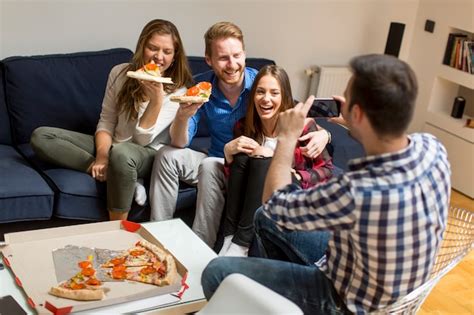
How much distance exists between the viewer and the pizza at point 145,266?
7.06ft

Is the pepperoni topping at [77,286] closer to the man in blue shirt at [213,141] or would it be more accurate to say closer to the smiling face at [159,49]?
the man in blue shirt at [213,141]

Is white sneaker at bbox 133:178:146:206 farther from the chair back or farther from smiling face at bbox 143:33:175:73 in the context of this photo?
the chair back

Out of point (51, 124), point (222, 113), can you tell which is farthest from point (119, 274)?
point (51, 124)

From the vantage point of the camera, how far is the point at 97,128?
3.16 metres

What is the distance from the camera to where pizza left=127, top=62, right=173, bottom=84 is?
2881 mm

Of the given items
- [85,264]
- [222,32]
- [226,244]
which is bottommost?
[226,244]

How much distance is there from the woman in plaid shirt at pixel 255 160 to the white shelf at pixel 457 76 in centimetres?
183

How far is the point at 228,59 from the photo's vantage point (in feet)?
9.63

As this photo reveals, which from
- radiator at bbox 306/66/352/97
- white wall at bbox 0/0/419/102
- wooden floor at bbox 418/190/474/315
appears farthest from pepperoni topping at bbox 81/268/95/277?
radiator at bbox 306/66/352/97

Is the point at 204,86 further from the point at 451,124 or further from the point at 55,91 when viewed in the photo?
the point at 451,124

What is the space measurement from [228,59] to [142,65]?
1.33 feet

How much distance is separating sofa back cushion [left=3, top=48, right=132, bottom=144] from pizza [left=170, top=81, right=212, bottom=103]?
64 cm

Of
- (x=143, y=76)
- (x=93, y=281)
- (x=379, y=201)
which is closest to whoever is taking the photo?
(x=379, y=201)

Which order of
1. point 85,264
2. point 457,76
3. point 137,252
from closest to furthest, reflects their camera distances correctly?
point 85,264 < point 137,252 < point 457,76
